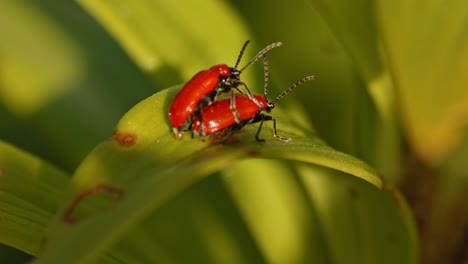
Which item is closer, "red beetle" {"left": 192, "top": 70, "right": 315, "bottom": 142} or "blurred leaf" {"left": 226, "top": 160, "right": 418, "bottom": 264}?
"red beetle" {"left": 192, "top": 70, "right": 315, "bottom": 142}

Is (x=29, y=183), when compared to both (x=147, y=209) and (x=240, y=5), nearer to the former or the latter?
(x=147, y=209)

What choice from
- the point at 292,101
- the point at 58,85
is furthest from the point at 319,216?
the point at 58,85

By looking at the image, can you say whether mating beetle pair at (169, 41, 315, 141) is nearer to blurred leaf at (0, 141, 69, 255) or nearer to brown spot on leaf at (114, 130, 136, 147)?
brown spot on leaf at (114, 130, 136, 147)

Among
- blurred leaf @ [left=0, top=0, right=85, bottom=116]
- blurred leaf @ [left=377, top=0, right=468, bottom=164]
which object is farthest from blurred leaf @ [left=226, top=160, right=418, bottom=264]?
blurred leaf @ [left=0, top=0, right=85, bottom=116]

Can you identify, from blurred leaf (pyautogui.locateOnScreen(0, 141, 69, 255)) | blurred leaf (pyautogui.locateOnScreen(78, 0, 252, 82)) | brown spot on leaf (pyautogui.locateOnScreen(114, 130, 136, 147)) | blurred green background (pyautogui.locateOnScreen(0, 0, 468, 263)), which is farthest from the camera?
blurred leaf (pyautogui.locateOnScreen(78, 0, 252, 82))

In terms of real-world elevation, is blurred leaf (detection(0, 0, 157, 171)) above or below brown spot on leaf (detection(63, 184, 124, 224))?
above

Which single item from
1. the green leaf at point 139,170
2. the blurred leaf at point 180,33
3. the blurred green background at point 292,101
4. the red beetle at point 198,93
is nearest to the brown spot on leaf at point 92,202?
the green leaf at point 139,170

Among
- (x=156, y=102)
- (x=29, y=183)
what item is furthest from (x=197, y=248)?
(x=156, y=102)

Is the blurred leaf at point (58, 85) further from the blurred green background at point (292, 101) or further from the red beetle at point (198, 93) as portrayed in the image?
the red beetle at point (198, 93)
